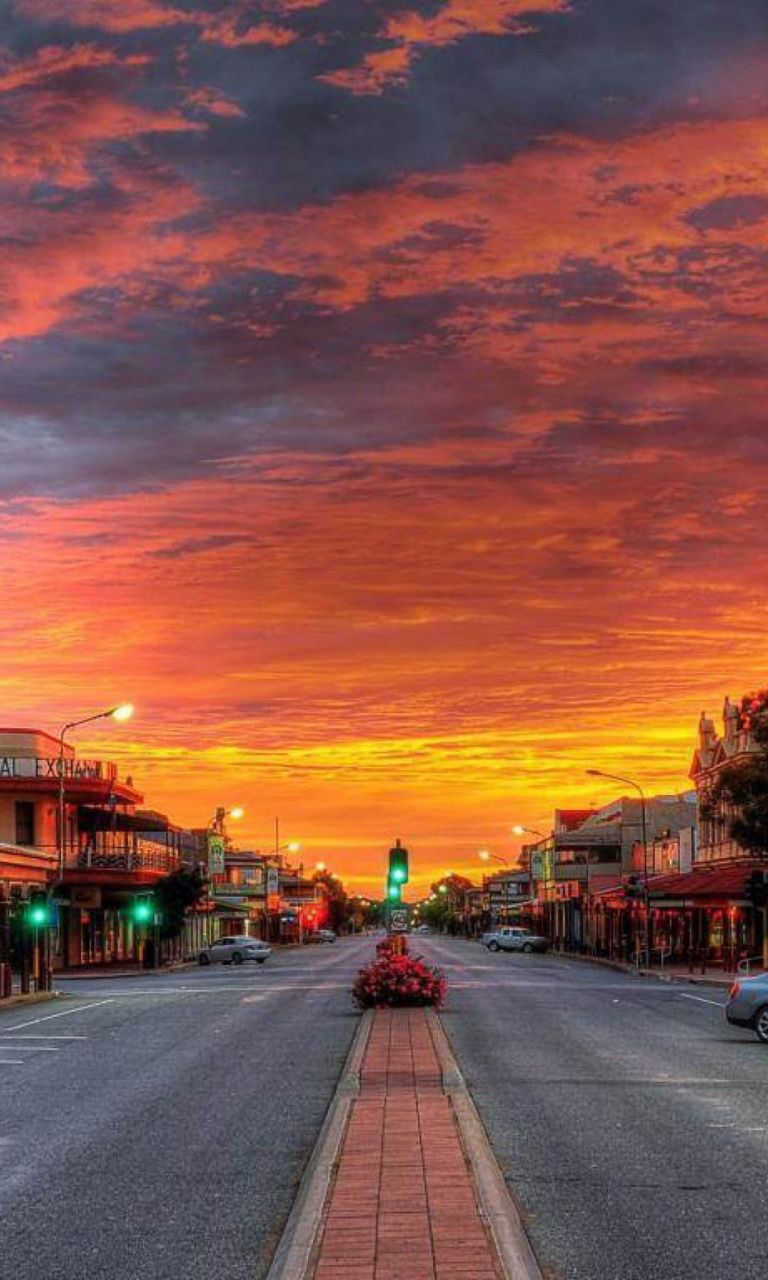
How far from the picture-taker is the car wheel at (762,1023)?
27422 millimetres

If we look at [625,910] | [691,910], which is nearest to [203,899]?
[625,910]

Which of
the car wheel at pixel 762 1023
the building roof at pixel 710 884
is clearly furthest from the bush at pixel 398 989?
the building roof at pixel 710 884

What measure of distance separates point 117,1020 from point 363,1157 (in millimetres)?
23884

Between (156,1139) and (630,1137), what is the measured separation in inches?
171

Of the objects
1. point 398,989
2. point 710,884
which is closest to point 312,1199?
point 398,989

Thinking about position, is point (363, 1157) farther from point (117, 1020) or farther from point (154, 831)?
point (154, 831)

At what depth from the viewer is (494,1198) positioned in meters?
11.1

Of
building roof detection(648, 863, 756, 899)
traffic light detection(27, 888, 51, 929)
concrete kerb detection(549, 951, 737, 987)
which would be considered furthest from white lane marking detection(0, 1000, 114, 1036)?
building roof detection(648, 863, 756, 899)

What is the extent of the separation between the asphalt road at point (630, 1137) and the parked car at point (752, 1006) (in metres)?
0.30

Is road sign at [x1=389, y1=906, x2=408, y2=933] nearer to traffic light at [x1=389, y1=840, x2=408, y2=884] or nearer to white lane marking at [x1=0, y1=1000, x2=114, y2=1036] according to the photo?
traffic light at [x1=389, y1=840, x2=408, y2=884]

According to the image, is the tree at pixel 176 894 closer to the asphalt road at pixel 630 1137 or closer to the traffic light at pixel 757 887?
the traffic light at pixel 757 887

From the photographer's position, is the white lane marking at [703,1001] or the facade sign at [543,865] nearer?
the white lane marking at [703,1001]

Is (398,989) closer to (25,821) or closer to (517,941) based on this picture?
(25,821)

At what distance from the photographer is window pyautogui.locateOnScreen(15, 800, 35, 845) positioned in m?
75.0
